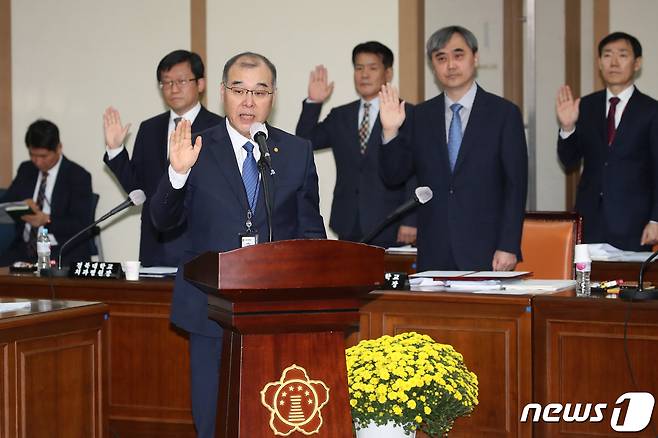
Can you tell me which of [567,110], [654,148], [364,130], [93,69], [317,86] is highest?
[93,69]

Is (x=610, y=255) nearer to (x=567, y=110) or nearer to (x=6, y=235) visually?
(x=567, y=110)

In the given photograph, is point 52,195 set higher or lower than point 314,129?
lower

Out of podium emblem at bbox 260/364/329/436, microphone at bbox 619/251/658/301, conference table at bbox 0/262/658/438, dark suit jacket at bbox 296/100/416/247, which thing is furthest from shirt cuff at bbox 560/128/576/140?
podium emblem at bbox 260/364/329/436

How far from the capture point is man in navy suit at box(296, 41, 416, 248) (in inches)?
221

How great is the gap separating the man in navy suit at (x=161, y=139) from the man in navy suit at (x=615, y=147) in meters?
1.99

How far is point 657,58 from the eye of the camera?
22.0ft

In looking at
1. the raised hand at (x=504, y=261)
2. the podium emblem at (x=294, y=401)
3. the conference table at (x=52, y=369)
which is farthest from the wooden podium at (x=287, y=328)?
the raised hand at (x=504, y=261)

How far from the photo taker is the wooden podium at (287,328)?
2.49m

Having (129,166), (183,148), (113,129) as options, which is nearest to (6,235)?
(129,166)

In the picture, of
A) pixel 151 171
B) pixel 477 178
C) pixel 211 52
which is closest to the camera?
pixel 477 178

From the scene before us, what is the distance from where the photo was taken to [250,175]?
3.15 metres

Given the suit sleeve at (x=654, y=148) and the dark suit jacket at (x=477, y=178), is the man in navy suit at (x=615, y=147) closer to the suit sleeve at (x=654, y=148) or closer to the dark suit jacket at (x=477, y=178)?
the suit sleeve at (x=654, y=148)

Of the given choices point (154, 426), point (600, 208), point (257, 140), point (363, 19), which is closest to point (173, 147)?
point (257, 140)

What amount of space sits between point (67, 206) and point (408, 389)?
4044mm
